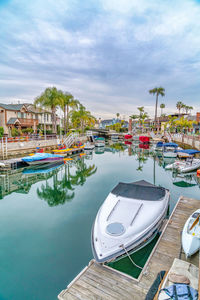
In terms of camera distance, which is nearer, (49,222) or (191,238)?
(191,238)

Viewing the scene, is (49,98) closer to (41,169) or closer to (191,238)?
(41,169)

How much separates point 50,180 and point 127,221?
12.9 metres

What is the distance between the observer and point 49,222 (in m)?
9.41

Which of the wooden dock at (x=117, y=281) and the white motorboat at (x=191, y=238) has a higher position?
the white motorboat at (x=191, y=238)

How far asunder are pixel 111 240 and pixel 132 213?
173 cm

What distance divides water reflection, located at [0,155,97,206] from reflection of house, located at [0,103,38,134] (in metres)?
20.0

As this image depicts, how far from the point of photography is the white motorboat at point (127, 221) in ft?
17.9

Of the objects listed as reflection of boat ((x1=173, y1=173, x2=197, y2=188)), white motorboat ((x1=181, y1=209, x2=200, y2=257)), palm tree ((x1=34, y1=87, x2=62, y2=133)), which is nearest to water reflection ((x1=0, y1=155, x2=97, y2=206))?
white motorboat ((x1=181, y1=209, x2=200, y2=257))

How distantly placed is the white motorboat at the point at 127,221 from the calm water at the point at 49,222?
1.44 meters

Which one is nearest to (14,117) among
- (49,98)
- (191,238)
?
(49,98)

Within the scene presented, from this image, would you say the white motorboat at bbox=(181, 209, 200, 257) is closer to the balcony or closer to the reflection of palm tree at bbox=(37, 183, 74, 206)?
the reflection of palm tree at bbox=(37, 183, 74, 206)

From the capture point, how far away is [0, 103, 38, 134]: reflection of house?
38.1 m

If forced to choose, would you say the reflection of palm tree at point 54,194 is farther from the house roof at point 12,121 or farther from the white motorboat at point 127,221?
the house roof at point 12,121

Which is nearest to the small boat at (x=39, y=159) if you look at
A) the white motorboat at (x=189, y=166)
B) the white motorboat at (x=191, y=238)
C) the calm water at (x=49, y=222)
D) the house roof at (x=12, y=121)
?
the calm water at (x=49, y=222)
